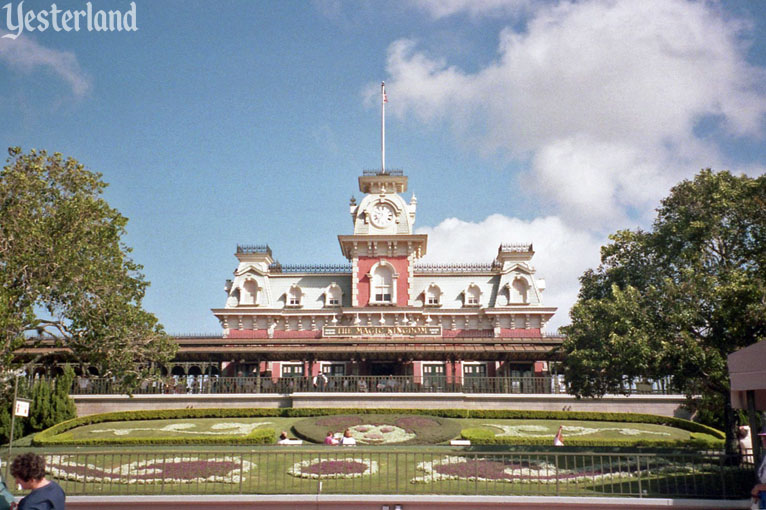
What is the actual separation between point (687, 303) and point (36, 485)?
2248 cm

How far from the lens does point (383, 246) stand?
5450cm

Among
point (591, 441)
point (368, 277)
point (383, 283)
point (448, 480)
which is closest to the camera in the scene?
point (448, 480)

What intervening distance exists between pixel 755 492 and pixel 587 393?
1715 centimetres

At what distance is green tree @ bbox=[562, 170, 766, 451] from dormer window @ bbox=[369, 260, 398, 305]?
2387 cm

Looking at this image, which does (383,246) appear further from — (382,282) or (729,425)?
(729,425)

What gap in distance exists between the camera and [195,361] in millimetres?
43562

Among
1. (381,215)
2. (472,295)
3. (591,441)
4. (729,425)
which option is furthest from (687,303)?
(381,215)

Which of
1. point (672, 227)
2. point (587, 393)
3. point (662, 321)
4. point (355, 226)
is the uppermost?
point (355, 226)

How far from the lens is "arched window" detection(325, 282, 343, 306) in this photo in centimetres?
5559

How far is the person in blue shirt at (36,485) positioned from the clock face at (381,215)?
46.6 metres

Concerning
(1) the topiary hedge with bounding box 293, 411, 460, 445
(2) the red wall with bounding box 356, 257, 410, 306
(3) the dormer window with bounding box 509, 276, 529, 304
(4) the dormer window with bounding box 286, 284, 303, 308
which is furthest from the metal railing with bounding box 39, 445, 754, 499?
(4) the dormer window with bounding box 286, 284, 303, 308

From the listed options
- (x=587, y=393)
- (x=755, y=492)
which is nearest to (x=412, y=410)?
(x=587, y=393)

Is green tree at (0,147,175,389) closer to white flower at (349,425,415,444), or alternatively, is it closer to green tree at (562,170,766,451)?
white flower at (349,425,415,444)

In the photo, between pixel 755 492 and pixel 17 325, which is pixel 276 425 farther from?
pixel 755 492
